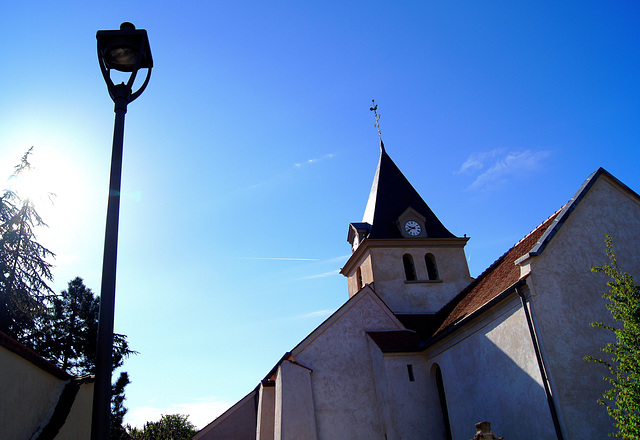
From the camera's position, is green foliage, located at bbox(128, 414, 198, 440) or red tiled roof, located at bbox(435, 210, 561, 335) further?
green foliage, located at bbox(128, 414, 198, 440)

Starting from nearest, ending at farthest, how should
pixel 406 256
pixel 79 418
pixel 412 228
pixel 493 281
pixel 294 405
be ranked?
pixel 79 418, pixel 294 405, pixel 493 281, pixel 406 256, pixel 412 228

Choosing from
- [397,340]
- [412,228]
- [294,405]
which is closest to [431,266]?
[412,228]

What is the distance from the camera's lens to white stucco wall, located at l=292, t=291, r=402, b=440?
56.6 ft

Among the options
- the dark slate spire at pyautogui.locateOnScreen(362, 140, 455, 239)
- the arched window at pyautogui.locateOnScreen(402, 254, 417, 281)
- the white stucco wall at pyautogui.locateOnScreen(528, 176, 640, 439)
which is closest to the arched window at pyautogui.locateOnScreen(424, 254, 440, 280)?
the arched window at pyautogui.locateOnScreen(402, 254, 417, 281)

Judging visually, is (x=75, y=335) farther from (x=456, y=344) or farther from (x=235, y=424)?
(x=456, y=344)

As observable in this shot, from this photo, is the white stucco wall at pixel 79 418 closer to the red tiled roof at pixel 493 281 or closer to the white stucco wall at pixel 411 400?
the white stucco wall at pixel 411 400

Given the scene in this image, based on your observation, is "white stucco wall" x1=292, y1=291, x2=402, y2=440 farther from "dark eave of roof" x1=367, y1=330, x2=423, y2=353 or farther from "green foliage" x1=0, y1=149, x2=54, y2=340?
"green foliage" x1=0, y1=149, x2=54, y2=340

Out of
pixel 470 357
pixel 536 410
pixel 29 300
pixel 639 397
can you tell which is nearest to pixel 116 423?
pixel 29 300

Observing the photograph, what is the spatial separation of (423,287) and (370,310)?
4.60m

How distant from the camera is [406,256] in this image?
2453 centimetres

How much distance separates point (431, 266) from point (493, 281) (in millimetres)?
7718

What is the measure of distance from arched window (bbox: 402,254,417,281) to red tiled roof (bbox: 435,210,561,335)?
3.70m

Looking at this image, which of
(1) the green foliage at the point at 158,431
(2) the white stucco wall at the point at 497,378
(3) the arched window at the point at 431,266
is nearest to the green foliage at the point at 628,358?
(2) the white stucco wall at the point at 497,378

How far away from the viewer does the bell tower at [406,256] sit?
76.2 ft
